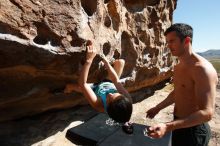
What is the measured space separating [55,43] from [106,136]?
199 centimetres

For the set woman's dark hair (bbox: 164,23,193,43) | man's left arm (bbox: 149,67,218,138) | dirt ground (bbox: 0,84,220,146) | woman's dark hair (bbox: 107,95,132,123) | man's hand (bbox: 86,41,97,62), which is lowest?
dirt ground (bbox: 0,84,220,146)

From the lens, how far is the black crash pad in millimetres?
4530

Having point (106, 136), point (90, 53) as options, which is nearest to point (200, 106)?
point (90, 53)

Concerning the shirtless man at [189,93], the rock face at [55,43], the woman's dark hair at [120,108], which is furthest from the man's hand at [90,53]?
the shirtless man at [189,93]

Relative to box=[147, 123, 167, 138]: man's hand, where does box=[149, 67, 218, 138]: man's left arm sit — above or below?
above

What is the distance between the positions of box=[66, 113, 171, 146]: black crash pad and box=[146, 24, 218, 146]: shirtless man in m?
0.71

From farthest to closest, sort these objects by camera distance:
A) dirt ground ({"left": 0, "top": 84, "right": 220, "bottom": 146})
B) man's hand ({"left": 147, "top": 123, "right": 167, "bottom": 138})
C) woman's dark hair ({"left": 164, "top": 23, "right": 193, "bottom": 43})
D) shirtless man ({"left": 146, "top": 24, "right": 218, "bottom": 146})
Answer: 1. dirt ground ({"left": 0, "top": 84, "right": 220, "bottom": 146})
2. woman's dark hair ({"left": 164, "top": 23, "right": 193, "bottom": 43})
3. shirtless man ({"left": 146, "top": 24, "right": 218, "bottom": 146})
4. man's hand ({"left": 147, "top": 123, "right": 167, "bottom": 138})

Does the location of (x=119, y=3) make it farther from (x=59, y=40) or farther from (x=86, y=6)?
(x=59, y=40)

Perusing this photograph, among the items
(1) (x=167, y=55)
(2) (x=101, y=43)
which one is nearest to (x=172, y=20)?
(1) (x=167, y=55)

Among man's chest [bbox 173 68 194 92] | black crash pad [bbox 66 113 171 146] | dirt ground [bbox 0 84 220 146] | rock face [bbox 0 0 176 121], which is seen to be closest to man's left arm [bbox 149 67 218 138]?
man's chest [bbox 173 68 194 92]

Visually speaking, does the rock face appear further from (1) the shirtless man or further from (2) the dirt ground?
(1) the shirtless man

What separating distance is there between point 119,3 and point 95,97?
5.56ft

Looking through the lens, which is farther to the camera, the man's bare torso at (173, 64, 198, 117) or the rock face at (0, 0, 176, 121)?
the man's bare torso at (173, 64, 198, 117)

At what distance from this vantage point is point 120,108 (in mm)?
3826
